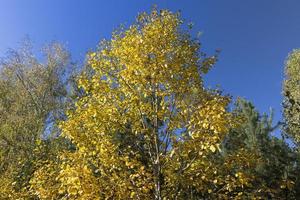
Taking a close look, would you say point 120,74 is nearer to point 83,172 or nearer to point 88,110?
point 88,110

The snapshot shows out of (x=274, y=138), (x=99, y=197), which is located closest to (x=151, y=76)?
(x=99, y=197)

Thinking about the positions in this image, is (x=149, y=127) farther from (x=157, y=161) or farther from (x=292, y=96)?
(x=292, y=96)

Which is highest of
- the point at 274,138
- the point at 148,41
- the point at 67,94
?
→ the point at 67,94

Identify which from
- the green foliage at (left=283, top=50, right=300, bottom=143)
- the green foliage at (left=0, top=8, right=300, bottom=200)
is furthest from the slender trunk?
the green foliage at (left=283, top=50, right=300, bottom=143)

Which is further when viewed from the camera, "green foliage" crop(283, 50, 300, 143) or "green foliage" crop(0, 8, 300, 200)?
"green foliage" crop(283, 50, 300, 143)

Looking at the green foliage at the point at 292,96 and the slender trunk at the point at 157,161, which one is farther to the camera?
the green foliage at the point at 292,96

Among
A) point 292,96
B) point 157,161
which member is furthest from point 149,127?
point 292,96

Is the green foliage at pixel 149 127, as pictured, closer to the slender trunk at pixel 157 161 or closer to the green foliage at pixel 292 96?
the slender trunk at pixel 157 161

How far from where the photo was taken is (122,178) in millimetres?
8469

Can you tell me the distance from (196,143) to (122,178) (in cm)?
180

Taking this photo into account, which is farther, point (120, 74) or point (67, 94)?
point (67, 94)

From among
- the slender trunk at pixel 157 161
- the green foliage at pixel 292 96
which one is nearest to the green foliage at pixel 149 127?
the slender trunk at pixel 157 161

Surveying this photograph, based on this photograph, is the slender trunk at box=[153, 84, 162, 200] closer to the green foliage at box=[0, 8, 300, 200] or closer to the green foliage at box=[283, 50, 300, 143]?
the green foliage at box=[0, 8, 300, 200]

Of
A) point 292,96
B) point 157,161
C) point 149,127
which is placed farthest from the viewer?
point 292,96
